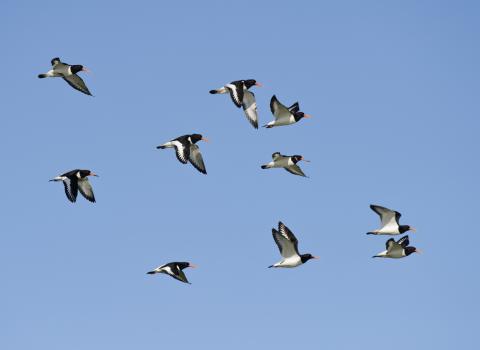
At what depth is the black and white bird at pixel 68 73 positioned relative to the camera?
A: 30703 mm

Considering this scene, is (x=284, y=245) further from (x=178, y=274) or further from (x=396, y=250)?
(x=396, y=250)

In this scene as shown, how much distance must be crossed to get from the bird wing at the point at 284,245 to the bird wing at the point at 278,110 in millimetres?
4972

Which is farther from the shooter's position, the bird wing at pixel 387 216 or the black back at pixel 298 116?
the black back at pixel 298 116

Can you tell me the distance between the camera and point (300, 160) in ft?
105

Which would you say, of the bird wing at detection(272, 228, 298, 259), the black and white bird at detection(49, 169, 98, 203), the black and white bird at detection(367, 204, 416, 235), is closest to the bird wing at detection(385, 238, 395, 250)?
the black and white bird at detection(367, 204, 416, 235)

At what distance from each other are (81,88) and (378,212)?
10.9 metres

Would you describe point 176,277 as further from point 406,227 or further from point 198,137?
point 406,227

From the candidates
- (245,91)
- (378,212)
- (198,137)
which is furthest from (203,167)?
(378,212)

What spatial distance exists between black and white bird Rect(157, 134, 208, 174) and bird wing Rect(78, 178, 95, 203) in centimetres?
322

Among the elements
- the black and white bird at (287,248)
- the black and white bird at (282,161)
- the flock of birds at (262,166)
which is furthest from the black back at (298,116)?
the black and white bird at (287,248)

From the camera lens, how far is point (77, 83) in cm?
3131

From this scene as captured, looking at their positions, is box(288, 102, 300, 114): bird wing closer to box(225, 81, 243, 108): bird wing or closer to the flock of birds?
the flock of birds

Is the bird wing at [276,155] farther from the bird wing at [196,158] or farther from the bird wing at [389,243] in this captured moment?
the bird wing at [389,243]

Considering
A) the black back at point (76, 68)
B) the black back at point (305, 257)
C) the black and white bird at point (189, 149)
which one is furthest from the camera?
the black back at point (76, 68)
